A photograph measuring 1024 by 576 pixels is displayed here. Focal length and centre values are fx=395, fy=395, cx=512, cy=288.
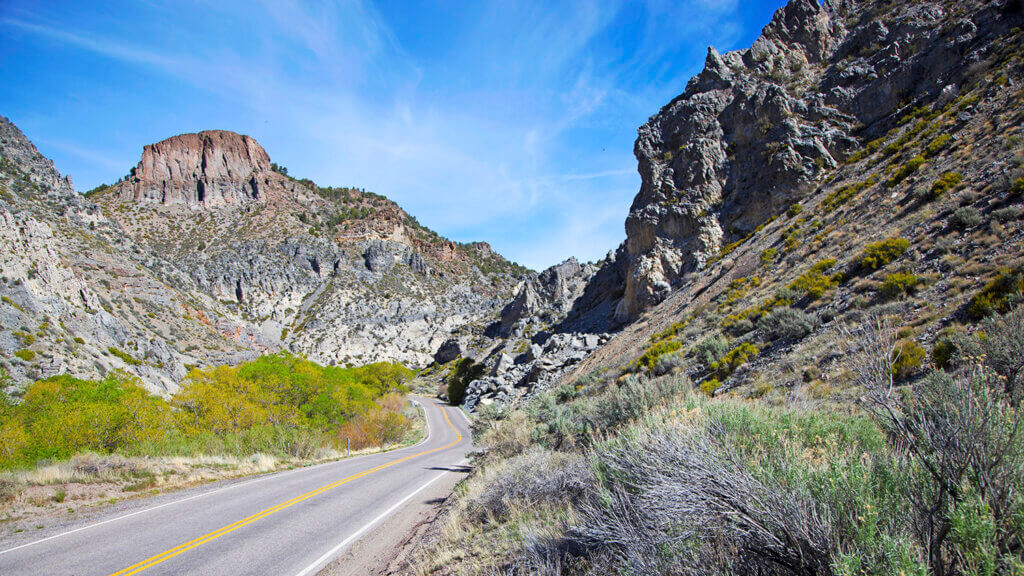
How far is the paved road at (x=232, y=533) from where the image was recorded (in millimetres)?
5496

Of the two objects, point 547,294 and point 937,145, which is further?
point 547,294

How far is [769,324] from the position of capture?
1169cm

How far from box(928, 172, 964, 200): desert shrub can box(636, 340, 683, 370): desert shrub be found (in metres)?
8.98

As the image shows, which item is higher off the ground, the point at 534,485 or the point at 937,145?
the point at 937,145

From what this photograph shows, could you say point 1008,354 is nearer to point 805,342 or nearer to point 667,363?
point 805,342

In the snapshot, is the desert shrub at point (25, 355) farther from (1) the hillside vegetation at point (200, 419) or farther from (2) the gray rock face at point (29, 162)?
(2) the gray rock face at point (29, 162)

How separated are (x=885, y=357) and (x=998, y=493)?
102 cm

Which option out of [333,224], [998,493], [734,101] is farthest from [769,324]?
[333,224]

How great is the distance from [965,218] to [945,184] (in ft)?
12.1

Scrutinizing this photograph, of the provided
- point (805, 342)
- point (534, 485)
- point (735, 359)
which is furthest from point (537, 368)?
point (534, 485)

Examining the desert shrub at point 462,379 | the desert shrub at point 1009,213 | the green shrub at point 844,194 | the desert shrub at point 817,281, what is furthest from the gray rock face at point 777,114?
the desert shrub at point 462,379

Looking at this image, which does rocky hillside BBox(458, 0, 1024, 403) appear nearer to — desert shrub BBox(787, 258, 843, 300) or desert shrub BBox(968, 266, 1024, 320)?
desert shrub BBox(787, 258, 843, 300)

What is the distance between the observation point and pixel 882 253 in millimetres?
11117

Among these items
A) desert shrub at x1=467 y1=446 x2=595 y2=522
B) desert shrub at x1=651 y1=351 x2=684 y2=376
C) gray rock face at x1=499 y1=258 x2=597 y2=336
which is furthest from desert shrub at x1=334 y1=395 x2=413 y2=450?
gray rock face at x1=499 y1=258 x2=597 y2=336
